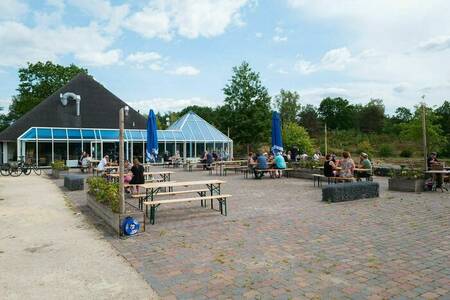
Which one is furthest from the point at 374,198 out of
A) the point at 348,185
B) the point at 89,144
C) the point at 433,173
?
the point at 89,144

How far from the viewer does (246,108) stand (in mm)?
36562

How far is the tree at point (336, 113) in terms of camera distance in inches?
3262

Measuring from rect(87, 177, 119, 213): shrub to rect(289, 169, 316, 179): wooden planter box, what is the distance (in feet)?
30.8

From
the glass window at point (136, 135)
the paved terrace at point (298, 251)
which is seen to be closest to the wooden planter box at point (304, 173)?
the paved terrace at point (298, 251)

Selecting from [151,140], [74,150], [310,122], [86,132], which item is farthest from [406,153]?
[151,140]

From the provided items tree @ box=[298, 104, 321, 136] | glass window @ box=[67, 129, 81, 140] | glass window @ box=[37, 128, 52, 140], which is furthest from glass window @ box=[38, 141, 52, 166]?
tree @ box=[298, 104, 321, 136]

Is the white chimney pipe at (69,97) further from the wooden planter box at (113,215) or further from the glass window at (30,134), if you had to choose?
the wooden planter box at (113,215)

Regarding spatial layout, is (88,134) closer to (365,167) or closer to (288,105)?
(365,167)

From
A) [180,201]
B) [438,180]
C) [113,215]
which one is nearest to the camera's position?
[113,215]

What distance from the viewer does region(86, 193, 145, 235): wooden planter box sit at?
6.76 metres

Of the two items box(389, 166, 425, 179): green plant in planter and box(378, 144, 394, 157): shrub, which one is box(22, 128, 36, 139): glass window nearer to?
box(389, 166, 425, 179): green plant in planter

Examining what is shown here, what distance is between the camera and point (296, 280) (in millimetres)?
4402

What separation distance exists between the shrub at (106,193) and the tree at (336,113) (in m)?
77.8

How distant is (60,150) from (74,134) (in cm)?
157
